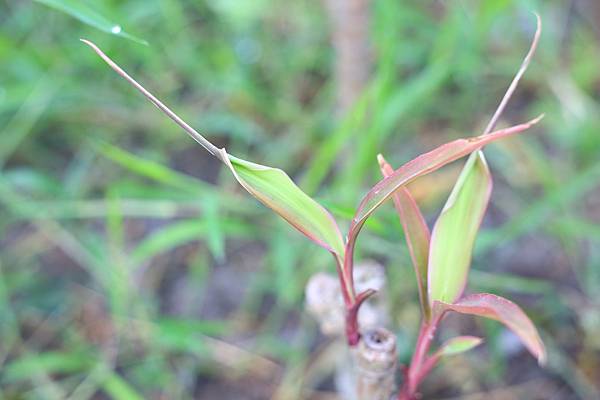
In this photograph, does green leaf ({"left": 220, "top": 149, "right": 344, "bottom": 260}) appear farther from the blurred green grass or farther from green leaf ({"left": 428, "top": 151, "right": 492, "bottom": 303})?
the blurred green grass

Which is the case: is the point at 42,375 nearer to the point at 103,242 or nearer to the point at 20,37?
the point at 103,242

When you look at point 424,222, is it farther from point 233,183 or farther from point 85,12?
point 233,183

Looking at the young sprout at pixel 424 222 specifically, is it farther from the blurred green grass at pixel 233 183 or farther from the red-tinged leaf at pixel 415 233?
the blurred green grass at pixel 233 183

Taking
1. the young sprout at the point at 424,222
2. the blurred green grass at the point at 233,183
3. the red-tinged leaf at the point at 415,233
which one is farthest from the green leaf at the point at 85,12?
the red-tinged leaf at the point at 415,233

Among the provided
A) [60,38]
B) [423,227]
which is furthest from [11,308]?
[423,227]

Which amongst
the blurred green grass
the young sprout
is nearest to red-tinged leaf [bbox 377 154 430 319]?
the young sprout

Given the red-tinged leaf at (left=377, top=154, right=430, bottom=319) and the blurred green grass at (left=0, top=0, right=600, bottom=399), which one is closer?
the red-tinged leaf at (left=377, top=154, right=430, bottom=319)
